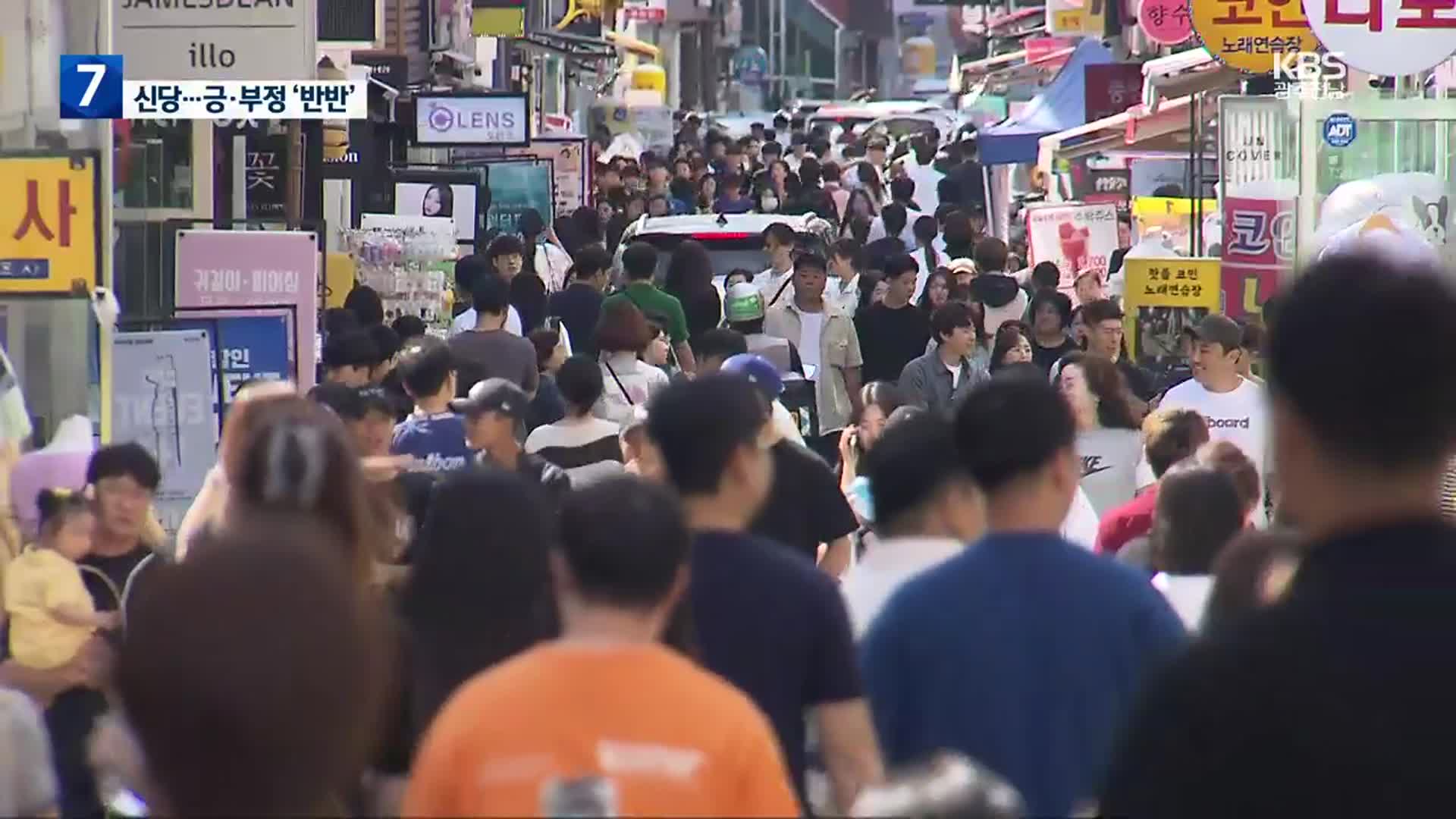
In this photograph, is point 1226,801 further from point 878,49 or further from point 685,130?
point 878,49

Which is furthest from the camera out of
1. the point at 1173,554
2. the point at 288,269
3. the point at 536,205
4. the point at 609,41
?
the point at 609,41

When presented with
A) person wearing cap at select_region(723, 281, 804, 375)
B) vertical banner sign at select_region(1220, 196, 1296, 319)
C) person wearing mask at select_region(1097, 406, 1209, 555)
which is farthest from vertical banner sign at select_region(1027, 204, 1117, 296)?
person wearing mask at select_region(1097, 406, 1209, 555)

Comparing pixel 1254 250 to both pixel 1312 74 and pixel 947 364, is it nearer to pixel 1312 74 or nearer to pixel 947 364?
pixel 1312 74

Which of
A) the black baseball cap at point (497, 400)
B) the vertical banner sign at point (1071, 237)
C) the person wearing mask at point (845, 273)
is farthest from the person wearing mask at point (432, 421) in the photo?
the vertical banner sign at point (1071, 237)

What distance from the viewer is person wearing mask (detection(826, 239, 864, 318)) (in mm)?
16828

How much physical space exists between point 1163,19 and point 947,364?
1827cm

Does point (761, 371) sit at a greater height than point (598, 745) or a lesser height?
greater

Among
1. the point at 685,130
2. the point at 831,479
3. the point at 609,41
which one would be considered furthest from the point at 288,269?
the point at 685,130

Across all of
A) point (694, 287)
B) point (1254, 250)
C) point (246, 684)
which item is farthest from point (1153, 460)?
point (694, 287)

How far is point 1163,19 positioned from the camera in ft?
100

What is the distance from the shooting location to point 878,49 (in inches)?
5236

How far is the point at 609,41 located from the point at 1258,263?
34604 millimetres

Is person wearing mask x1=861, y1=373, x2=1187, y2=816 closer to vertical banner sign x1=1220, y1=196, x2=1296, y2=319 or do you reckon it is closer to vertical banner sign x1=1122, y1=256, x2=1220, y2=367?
vertical banner sign x1=1220, y1=196, x2=1296, y2=319

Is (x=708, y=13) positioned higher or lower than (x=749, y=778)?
higher
